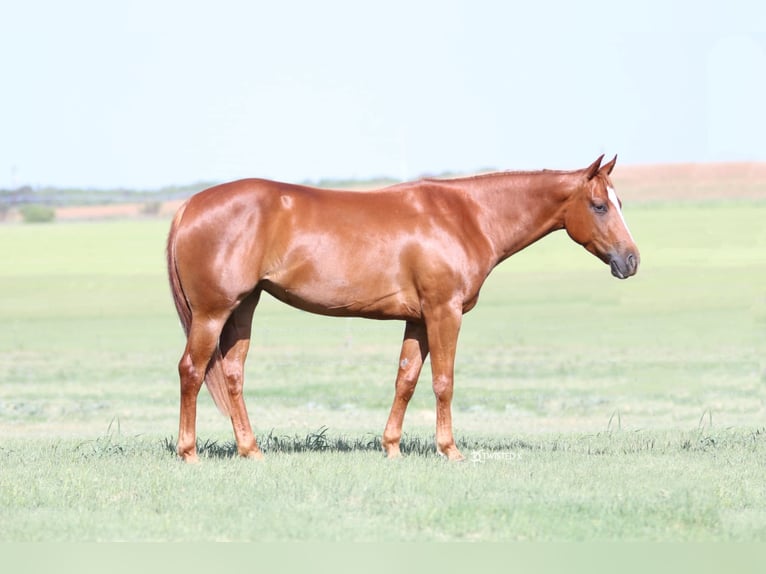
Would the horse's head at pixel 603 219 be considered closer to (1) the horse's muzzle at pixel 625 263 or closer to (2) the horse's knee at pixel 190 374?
(1) the horse's muzzle at pixel 625 263

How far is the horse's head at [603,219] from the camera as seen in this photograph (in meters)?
9.60

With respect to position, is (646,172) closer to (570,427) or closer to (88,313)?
(88,313)

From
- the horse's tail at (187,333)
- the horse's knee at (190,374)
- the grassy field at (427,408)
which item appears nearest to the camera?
the grassy field at (427,408)

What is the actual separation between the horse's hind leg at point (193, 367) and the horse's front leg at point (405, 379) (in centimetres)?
153

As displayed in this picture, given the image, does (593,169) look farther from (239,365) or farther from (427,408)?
(427,408)

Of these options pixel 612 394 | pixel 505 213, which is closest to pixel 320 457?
pixel 505 213

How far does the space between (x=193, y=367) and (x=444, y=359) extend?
1998 mm

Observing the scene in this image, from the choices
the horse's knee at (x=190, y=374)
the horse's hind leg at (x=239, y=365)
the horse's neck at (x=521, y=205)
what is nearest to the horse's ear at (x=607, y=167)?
the horse's neck at (x=521, y=205)

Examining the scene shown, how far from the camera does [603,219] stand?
964 cm

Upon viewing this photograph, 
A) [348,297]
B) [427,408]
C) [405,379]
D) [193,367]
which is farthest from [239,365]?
[427,408]

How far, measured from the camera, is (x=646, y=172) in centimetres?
4981

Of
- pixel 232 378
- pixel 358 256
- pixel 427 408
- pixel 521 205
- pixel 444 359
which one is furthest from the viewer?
pixel 427 408

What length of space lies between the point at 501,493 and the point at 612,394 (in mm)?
11795

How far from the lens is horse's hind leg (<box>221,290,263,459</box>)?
9539 mm
